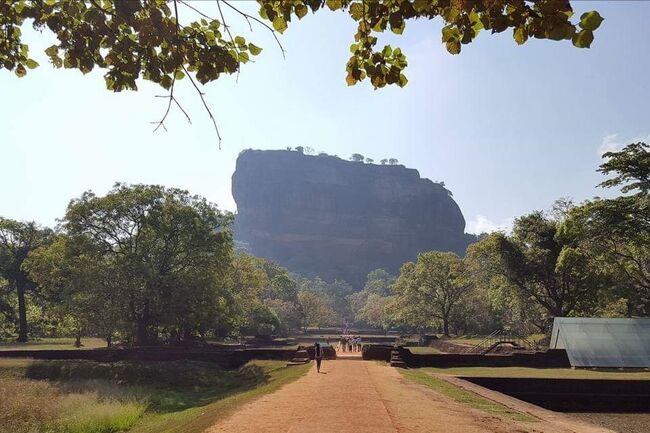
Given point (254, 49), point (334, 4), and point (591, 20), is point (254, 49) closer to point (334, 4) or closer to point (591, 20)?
point (334, 4)

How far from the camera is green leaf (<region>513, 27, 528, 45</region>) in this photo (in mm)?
3372

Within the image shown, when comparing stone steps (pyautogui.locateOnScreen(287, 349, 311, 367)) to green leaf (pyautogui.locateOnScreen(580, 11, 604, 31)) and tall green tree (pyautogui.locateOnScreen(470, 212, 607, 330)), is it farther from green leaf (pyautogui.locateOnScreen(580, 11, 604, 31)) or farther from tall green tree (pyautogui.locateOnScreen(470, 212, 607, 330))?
green leaf (pyautogui.locateOnScreen(580, 11, 604, 31))

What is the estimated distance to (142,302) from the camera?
2992 centimetres

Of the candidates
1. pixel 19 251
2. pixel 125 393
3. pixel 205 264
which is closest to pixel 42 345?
pixel 19 251

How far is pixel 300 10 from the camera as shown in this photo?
145 inches

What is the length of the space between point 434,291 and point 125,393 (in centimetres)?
3527

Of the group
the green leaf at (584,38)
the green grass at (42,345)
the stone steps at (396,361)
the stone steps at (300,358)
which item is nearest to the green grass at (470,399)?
the stone steps at (396,361)

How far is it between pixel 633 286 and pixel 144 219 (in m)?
31.6

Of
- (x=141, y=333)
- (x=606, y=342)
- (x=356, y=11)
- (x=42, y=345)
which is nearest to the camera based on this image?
(x=356, y=11)

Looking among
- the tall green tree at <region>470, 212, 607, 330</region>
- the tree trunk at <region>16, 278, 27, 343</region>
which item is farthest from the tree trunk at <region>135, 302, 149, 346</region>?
the tall green tree at <region>470, 212, 607, 330</region>

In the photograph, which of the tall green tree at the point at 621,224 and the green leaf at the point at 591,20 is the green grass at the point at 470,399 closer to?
the green leaf at the point at 591,20

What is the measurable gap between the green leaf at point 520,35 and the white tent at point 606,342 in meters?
23.1

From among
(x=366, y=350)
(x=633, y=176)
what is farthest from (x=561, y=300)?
(x=366, y=350)

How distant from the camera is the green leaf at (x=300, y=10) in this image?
3651 millimetres
